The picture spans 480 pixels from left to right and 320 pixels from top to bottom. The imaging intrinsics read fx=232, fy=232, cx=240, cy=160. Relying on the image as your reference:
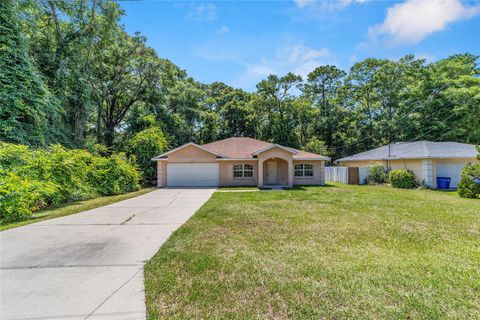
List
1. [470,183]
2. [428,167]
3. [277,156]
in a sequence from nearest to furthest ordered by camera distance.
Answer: [470,183]
[428,167]
[277,156]

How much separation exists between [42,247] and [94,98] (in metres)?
21.2

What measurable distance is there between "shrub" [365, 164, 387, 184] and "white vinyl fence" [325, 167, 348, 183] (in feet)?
6.54

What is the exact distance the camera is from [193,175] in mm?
19156

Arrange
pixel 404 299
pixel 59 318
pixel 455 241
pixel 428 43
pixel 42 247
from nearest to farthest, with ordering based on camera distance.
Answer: pixel 59 318 → pixel 404 299 → pixel 42 247 → pixel 455 241 → pixel 428 43

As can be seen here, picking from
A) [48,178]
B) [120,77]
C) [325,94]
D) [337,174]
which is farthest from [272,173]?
[325,94]

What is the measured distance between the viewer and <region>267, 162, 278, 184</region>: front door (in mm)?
20547

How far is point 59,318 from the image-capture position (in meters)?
2.79

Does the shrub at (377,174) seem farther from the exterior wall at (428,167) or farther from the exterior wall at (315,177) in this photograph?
the exterior wall at (315,177)

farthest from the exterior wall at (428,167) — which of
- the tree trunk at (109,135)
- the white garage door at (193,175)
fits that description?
the tree trunk at (109,135)

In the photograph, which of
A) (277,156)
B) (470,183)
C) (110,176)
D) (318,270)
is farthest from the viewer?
(277,156)

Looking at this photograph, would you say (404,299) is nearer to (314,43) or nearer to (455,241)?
(455,241)

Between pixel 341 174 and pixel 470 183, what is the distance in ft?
33.8

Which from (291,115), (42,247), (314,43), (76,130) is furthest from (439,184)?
(76,130)

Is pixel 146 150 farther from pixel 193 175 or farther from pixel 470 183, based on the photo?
pixel 470 183
